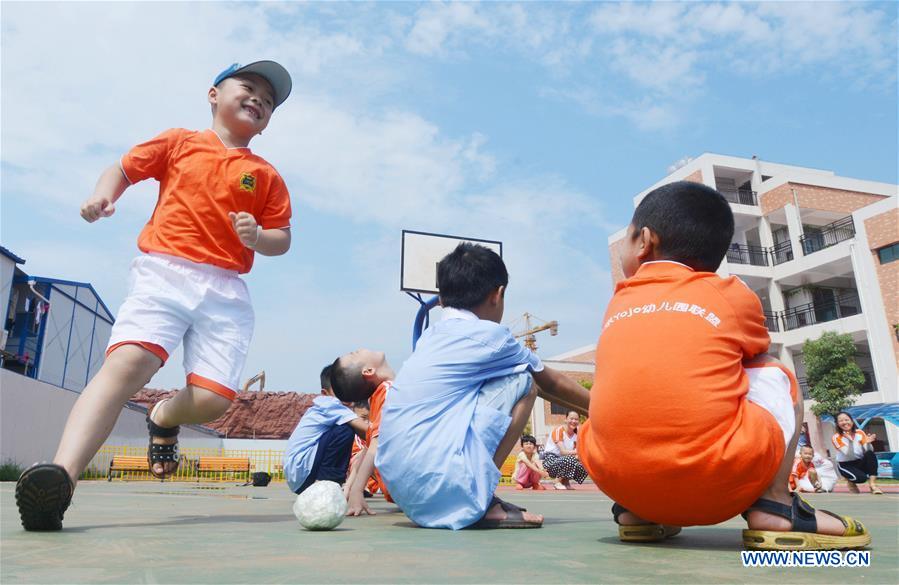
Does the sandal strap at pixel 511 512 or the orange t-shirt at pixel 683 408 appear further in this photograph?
the sandal strap at pixel 511 512

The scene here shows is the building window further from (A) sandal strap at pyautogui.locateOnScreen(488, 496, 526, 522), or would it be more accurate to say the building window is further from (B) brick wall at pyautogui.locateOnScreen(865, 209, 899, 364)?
(A) sandal strap at pyautogui.locateOnScreen(488, 496, 526, 522)

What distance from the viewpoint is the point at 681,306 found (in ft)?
5.24

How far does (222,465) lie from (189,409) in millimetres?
17307

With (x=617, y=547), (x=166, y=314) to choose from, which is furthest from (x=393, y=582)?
(x=166, y=314)

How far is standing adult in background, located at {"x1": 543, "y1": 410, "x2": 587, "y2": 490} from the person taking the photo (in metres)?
10.8

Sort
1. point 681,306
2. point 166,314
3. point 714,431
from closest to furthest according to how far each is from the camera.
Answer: point 714,431 < point 681,306 < point 166,314

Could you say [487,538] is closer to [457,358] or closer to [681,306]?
→ [457,358]

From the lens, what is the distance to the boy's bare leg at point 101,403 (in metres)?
2.09

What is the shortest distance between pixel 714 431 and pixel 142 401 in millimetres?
38074

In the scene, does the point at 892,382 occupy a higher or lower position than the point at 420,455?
higher

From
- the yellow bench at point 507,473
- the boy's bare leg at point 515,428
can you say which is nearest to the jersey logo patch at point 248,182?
the boy's bare leg at point 515,428

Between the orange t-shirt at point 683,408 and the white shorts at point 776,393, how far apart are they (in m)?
0.04

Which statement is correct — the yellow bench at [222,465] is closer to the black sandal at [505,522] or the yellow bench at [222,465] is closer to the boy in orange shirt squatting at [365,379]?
the boy in orange shirt squatting at [365,379]

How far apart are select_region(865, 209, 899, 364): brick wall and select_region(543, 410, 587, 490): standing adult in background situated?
16.5 meters
